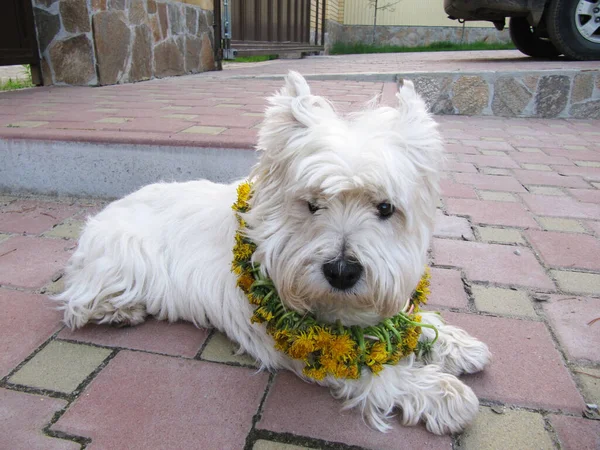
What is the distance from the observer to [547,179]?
4500mm

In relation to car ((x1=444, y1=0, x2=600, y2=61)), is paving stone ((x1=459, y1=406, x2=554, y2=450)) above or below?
below

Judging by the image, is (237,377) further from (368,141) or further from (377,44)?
(377,44)

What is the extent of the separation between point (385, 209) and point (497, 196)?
8.83ft

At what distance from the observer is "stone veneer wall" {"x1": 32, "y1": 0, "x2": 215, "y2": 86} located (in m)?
6.21

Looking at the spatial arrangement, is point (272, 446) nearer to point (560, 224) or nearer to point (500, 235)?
point (500, 235)

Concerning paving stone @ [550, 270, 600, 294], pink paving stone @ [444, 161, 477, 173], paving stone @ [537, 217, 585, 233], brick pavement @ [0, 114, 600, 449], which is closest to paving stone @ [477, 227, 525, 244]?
brick pavement @ [0, 114, 600, 449]

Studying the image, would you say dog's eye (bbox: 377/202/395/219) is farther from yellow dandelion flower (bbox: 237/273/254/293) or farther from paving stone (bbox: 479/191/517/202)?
paving stone (bbox: 479/191/517/202)

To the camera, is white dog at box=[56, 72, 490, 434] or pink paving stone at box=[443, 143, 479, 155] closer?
white dog at box=[56, 72, 490, 434]

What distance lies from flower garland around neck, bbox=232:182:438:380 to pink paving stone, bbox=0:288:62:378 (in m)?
0.98

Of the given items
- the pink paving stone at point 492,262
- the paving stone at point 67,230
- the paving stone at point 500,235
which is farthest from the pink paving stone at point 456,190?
the paving stone at point 67,230

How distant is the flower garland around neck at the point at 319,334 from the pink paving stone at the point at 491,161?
340 centimetres

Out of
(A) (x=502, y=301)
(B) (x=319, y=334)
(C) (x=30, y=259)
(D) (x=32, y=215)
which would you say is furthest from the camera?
(D) (x=32, y=215)

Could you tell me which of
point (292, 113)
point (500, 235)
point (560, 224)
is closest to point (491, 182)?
point (560, 224)

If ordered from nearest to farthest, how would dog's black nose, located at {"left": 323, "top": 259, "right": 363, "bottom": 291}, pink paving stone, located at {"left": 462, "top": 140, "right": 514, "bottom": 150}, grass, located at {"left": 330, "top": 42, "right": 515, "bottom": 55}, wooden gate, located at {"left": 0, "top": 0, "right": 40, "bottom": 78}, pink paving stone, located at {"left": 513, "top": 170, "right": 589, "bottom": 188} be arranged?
dog's black nose, located at {"left": 323, "top": 259, "right": 363, "bottom": 291}, pink paving stone, located at {"left": 513, "top": 170, "right": 589, "bottom": 188}, pink paving stone, located at {"left": 462, "top": 140, "right": 514, "bottom": 150}, wooden gate, located at {"left": 0, "top": 0, "right": 40, "bottom": 78}, grass, located at {"left": 330, "top": 42, "right": 515, "bottom": 55}
